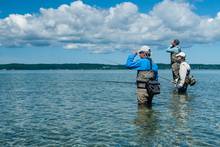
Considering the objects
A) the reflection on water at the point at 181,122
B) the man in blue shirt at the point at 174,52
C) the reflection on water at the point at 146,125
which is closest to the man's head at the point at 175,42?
the man in blue shirt at the point at 174,52

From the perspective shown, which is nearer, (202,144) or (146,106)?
(202,144)

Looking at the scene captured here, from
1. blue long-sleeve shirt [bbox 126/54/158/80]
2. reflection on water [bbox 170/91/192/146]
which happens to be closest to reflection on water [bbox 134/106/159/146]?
reflection on water [bbox 170/91/192/146]

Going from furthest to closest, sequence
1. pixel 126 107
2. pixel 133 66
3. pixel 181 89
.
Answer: pixel 181 89, pixel 126 107, pixel 133 66

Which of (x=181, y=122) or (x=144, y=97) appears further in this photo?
(x=144, y=97)

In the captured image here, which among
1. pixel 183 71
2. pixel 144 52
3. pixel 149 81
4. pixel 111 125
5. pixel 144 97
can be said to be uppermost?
pixel 144 52

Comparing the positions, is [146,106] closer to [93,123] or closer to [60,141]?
[93,123]

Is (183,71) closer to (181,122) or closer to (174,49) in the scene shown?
(174,49)

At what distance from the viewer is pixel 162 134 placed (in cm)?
1270

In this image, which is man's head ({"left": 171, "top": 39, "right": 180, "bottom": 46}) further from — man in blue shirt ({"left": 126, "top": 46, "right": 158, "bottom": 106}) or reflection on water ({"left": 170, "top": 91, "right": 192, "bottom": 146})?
man in blue shirt ({"left": 126, "top": 46, "right": 158, "bottom": 106})

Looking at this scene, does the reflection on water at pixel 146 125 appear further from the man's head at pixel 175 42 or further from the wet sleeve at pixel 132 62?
the man's head at pixel 175 42

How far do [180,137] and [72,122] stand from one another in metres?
4.34

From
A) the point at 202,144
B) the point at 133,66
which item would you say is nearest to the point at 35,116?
the point at 133,66

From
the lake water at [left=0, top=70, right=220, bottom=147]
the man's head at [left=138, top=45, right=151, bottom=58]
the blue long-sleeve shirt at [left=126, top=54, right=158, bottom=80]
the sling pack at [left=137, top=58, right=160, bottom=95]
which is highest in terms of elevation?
the man's head at [left=138, top=45, right=151, bottom=58]

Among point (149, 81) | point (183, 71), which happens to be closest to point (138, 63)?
point (149, 81)
